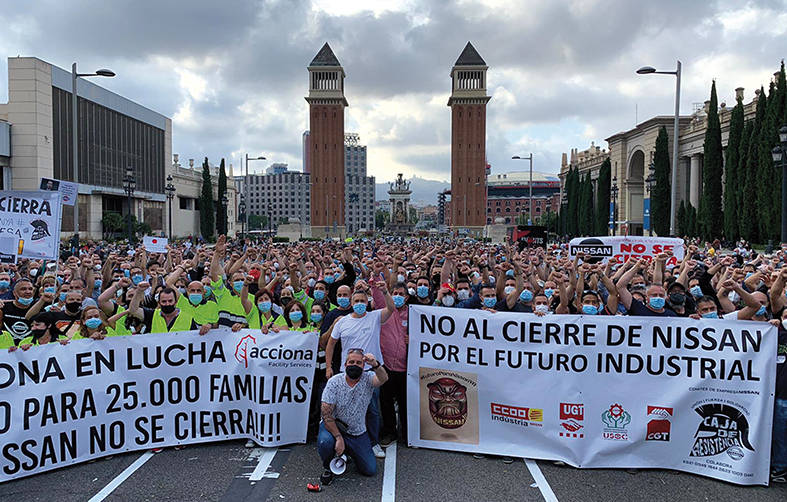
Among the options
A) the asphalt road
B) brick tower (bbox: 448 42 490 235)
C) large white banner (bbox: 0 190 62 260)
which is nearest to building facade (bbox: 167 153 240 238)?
brick tower (bbox: 448 42 490 235)

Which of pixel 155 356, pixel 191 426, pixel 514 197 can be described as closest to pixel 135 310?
pixel 155 356

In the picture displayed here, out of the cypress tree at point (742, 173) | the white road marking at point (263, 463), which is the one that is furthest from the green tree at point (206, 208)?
the white road marking at point (263, 463)

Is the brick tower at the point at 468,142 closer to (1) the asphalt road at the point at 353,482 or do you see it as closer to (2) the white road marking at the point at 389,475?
(2) the white road marking at the point at 389,475

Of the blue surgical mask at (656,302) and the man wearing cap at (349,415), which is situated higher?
the blue surgical mask at (656,302)

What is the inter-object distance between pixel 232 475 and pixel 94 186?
58.3 m

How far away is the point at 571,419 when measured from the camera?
6102 mm

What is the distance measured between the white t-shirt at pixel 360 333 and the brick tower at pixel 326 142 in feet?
304

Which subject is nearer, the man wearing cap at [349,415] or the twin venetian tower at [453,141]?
the man wearing cap at [349,415]

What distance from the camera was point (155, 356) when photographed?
21.2ft

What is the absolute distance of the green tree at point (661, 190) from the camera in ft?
155

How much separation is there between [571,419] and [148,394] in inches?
172

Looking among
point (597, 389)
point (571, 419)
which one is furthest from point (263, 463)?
point (597, 389)

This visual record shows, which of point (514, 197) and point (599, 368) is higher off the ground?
Result: point (514, 197)

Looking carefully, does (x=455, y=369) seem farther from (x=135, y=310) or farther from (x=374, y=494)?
(x=135, y=310)
